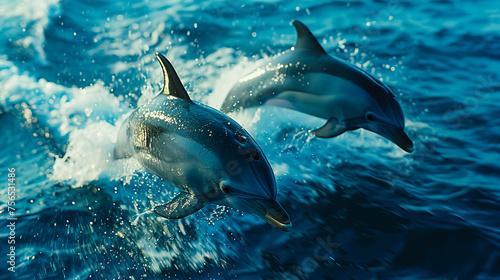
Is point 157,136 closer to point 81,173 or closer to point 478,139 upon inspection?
point 81,173

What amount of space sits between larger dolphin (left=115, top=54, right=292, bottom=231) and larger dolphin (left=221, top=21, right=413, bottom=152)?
1483mm

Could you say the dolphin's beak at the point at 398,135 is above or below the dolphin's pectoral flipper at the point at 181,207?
above

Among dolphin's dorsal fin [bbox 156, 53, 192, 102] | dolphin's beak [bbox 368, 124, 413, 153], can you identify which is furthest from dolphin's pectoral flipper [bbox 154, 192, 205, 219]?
dolphin's beak [bbox 368, 124, 413, 153]

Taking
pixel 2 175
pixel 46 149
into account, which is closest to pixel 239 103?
pixel 46 149

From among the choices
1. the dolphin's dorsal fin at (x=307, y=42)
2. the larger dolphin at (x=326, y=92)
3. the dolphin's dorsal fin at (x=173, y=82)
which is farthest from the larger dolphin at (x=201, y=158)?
the dolphin's dorsal fin at (x=307, y=42)

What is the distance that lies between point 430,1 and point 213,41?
6.06 meters

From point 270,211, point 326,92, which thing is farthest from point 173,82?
point 326,92

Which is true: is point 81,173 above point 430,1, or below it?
below

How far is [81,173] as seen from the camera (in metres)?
5.36

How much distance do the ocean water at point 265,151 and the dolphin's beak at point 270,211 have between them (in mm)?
850

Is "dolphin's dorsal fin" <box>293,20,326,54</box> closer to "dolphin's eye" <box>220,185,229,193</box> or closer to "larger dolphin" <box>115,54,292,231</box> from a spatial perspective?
"larger dolphin" <box>115,54,292,231</box>

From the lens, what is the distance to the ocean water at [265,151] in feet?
13.3

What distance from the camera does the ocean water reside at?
406 centimetres

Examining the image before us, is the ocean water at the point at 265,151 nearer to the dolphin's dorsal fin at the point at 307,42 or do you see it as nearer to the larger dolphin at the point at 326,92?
the larger dolphin at the point at 326,92
